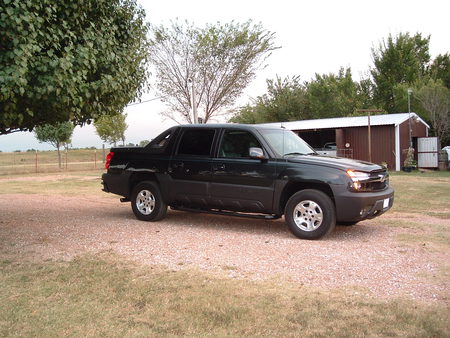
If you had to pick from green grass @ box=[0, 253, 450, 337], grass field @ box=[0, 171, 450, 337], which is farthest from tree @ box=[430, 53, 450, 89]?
green grass @ box=[0, 253, 450, 337]

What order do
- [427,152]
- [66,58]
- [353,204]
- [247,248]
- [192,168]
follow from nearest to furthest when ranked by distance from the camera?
[66,58] < [247,248] < [353,204] < [192,168] < [427,152]

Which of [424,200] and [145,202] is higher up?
[145,202]

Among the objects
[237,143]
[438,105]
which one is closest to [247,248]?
[237,143]

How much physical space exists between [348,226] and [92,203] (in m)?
7.09

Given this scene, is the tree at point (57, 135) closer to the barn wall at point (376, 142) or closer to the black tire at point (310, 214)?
the barn wall at point (376, 142)

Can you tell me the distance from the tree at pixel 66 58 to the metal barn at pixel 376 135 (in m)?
19.2

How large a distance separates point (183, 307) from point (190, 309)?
86 mm

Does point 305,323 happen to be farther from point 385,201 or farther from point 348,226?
point 348,226

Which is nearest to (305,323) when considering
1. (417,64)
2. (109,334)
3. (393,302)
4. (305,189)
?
(393,302)

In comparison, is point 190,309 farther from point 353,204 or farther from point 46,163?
point 46,163

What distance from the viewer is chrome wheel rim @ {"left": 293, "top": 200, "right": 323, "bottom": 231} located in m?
6.84

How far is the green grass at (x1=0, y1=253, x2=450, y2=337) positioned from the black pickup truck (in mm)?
2320

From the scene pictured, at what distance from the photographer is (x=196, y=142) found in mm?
8242

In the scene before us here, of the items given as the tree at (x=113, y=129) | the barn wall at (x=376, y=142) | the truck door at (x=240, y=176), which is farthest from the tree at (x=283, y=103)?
the truck door at (x=240, y=176)
